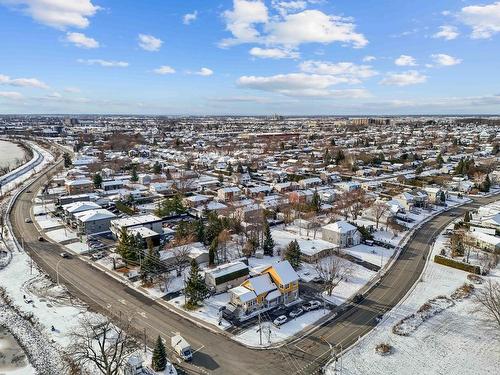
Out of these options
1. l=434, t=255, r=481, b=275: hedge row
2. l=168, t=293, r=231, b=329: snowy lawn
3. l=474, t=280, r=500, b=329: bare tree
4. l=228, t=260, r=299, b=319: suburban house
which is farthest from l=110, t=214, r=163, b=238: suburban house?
l=474, t=280, r=500, b=329: bare tree

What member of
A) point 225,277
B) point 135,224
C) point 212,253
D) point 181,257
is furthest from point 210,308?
point 135,224

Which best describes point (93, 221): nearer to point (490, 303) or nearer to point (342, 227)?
point (342, 227)

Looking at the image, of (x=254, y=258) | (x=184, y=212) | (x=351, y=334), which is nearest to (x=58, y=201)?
(x=184, y=212)

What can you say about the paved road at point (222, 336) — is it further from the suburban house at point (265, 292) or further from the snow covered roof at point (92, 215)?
the snow covered roof at point (92, 215)

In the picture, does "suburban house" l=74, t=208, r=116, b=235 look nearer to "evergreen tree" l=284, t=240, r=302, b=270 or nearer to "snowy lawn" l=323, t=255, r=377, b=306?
"evergreen tree" l=284, t=240, r=302, b=270

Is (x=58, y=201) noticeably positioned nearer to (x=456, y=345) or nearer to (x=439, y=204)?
(x=456, y=345)
